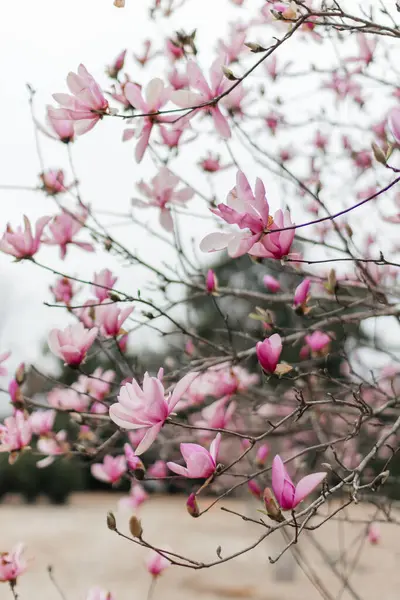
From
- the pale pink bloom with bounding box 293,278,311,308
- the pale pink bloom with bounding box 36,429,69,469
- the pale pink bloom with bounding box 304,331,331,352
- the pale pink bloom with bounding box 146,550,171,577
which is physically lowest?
the pale pink bloom with bounding box 146,550,171,577

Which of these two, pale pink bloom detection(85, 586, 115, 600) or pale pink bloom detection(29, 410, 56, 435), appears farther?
pale pink bloom detection(29, 410, 56, 435)

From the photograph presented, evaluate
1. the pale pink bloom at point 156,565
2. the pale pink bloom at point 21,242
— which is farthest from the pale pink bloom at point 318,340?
the pale pink bloom at point 21,242

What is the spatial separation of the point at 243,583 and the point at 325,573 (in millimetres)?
831

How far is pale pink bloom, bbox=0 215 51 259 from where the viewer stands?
1674 millimetres

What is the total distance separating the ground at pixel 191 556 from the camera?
17.9 feet

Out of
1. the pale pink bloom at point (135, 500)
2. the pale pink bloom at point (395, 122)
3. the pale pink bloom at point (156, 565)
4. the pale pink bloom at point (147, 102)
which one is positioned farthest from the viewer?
the pale pink bloom at point (135, 500)

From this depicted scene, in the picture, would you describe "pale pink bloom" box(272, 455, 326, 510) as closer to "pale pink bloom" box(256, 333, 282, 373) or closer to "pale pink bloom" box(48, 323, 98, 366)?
"pale pink bloom" box(256, 333, 282, 373)

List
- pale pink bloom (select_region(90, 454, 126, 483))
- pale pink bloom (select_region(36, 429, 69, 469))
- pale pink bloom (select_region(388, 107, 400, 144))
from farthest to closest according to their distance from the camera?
pale pink bloom (select_region(36, 429, 69, 469))
pale pink bloom (select_region(90, 454, 126, 483))
pale pink bloom (select_region(388, 107, 400, 144))

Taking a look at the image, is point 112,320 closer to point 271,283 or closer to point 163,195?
point 163,195

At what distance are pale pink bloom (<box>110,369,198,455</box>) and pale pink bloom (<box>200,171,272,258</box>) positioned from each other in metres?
0.23

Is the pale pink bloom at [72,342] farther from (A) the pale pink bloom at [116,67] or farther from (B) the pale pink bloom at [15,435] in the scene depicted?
(A) the pale pink bloom at [116,67]

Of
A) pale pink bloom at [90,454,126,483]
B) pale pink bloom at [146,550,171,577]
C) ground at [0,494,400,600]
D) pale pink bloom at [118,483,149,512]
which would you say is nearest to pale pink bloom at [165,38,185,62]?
pale pink bloom at [90,454,126,483]

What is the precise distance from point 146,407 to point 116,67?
3.66ft

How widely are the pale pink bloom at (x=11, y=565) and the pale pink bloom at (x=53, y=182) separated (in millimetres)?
1099
